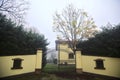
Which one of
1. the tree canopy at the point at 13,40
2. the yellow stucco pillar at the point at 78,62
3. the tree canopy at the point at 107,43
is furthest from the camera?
the yellow stucco pillar at the point at 78,62

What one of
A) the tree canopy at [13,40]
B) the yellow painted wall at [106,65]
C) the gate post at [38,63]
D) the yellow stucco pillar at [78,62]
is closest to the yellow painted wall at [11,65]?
the gate post at [38,63]

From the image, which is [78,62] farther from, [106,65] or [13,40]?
[13,40]

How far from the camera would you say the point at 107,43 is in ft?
42.6

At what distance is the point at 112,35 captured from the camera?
12.8 m

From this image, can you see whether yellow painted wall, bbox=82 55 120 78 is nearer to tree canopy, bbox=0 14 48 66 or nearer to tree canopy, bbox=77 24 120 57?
tree canopy, bbox=77 24 120 57

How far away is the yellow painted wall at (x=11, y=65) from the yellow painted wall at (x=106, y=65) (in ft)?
15.2

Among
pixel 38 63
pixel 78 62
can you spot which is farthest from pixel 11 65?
pixel 78 62

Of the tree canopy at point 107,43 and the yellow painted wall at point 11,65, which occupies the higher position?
the tree canopy at point 107,43

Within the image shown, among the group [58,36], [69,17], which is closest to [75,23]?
[69,17]

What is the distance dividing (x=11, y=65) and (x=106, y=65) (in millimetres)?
7678

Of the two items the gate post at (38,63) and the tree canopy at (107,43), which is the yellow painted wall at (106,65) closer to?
the tree canopy at (107,43)

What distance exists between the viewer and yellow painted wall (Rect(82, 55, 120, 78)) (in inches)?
458

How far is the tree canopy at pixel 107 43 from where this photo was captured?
39.5ft

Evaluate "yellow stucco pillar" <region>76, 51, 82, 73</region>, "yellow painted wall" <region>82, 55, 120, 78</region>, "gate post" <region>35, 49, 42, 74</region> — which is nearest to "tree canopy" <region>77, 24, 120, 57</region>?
"yellow painted wall" <region>82, 55, 120, 78</region>
